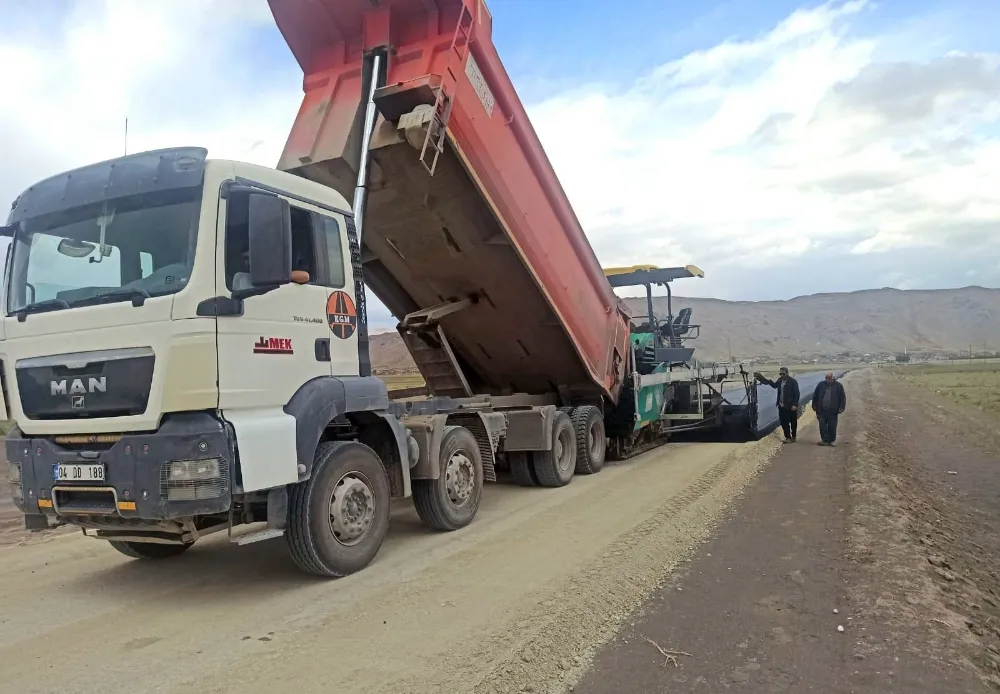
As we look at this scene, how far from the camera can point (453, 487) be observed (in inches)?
261

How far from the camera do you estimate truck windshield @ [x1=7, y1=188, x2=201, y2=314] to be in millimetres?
4406

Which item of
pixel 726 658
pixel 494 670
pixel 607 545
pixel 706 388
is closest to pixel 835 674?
pixel 726 658

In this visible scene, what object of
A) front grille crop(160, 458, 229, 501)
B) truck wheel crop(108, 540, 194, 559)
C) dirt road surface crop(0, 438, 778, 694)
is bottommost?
dirt road surface crop(0, 438, 778, 694)

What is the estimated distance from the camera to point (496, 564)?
5.37 metres

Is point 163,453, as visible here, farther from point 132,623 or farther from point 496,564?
point 496,564

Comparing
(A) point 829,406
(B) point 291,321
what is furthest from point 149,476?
(A) point 829,406

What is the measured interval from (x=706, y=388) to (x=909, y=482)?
4.99m

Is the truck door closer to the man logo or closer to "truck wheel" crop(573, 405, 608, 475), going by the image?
the man logo

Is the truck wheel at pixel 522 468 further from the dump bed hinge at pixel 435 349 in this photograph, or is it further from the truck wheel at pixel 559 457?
the dump bed hinge at pixel 435 349

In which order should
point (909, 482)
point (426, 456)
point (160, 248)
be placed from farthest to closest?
point (909, 482), point (426, 456), point (160, 248)

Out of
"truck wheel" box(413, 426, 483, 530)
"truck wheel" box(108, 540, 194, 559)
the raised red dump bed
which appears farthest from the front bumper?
the raised red dump bed

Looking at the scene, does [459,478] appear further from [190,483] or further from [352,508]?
[190,483]

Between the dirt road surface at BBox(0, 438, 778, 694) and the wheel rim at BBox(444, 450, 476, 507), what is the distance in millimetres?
326

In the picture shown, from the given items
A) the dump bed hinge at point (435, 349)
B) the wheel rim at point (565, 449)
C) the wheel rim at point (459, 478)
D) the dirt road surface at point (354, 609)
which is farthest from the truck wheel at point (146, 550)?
the wheel rim at point (565, 449)
